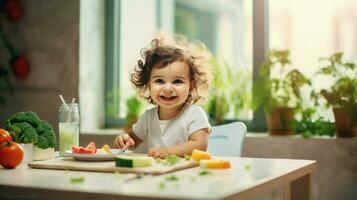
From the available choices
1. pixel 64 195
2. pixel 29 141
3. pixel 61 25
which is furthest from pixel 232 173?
pixel 61 25

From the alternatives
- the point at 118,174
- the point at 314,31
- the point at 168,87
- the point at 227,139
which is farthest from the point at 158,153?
the point at 314,31

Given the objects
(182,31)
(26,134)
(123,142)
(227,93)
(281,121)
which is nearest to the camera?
(26,134)

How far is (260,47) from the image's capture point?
3492 mm

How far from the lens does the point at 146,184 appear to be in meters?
1.36

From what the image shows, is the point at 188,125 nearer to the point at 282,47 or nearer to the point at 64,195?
the point at 64,195

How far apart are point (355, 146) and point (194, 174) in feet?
5.42

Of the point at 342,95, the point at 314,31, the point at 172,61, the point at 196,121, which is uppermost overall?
the point at 314,31

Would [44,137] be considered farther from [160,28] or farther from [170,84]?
[160,28]

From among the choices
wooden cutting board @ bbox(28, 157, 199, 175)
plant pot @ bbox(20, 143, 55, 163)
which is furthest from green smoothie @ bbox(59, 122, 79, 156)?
wooden cutting board @ bbox(28, 157, 199, 175)

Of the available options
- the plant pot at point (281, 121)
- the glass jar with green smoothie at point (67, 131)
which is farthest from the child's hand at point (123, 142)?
the plant pot at point (281, 121)

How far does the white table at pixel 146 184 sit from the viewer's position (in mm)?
1225

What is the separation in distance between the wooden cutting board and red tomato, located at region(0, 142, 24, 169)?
0.05 metres

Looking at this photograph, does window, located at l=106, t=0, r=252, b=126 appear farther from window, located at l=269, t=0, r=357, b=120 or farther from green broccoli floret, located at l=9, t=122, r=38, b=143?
green broccoli floret, located at l=9, t=122, r=38, b=143

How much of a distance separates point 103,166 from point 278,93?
6.20 ft
